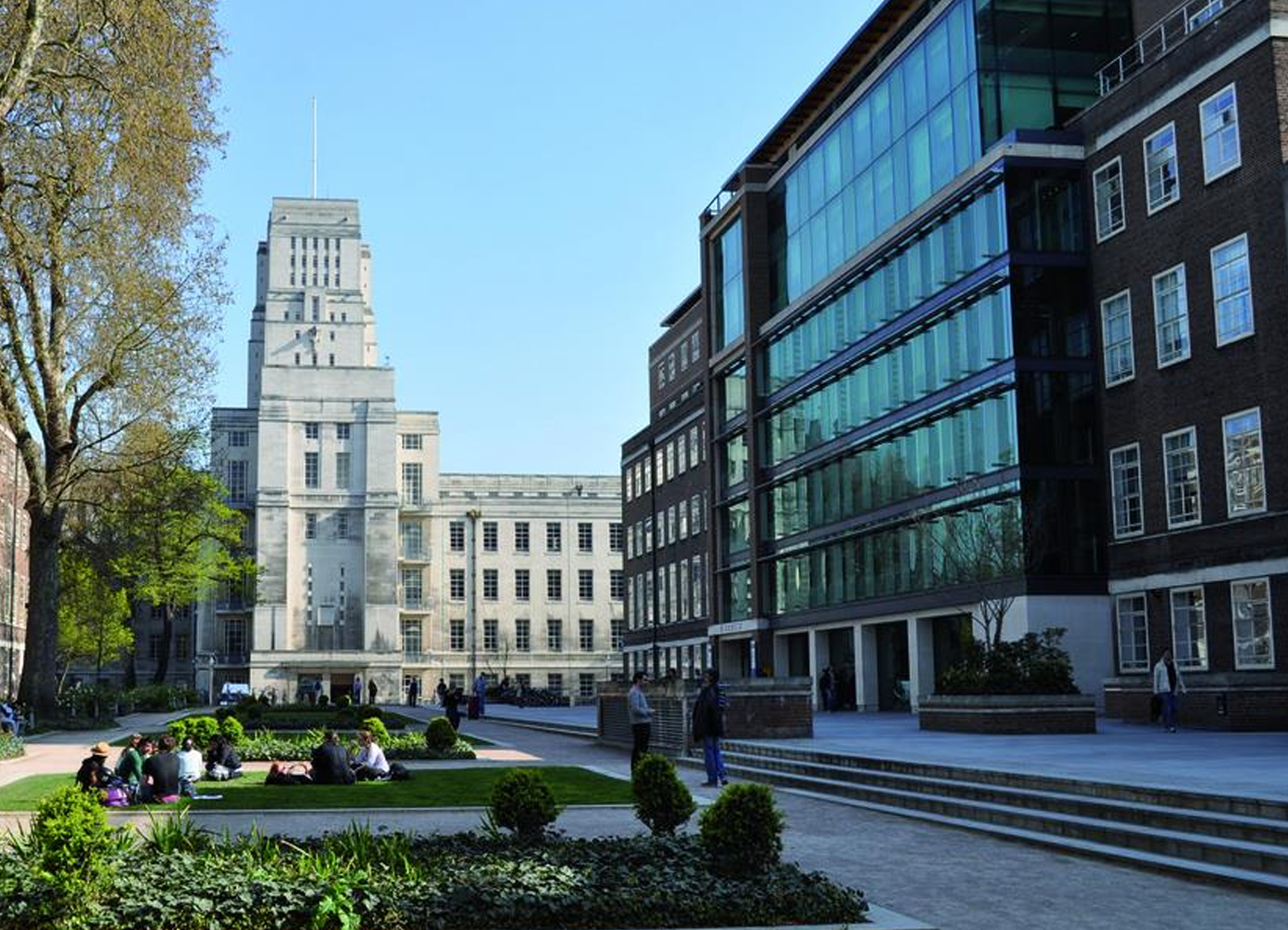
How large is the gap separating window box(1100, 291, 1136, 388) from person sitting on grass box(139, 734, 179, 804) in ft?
87.5

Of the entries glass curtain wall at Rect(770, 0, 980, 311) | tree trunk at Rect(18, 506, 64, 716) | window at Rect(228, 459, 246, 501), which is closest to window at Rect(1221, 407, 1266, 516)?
glass curtain wall at Rect(770, 0, 980, 311)

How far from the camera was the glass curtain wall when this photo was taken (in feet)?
145

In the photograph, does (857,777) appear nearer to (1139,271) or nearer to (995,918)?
(995,918)

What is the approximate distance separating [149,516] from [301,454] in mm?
55755

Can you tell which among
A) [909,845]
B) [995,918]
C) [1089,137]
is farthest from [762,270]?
[995,918]

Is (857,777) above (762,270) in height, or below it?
below

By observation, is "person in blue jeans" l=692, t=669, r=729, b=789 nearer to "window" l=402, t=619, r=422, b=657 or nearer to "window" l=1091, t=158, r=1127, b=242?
"window" l=1091, t=158, r=1127, b=242

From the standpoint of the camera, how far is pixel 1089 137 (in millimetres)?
41031

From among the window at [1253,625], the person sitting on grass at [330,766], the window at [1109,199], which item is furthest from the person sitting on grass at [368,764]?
the window at [1109,199]

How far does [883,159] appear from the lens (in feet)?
162

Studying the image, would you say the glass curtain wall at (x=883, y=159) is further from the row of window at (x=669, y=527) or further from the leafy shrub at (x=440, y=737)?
the leafy shrub at (x=440, y=737)

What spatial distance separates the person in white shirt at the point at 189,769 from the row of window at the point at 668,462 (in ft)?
155

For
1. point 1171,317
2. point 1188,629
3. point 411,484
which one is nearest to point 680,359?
point 411,484

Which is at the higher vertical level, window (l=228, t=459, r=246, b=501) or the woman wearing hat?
window (l=228, t=459, r=246, b=501)
